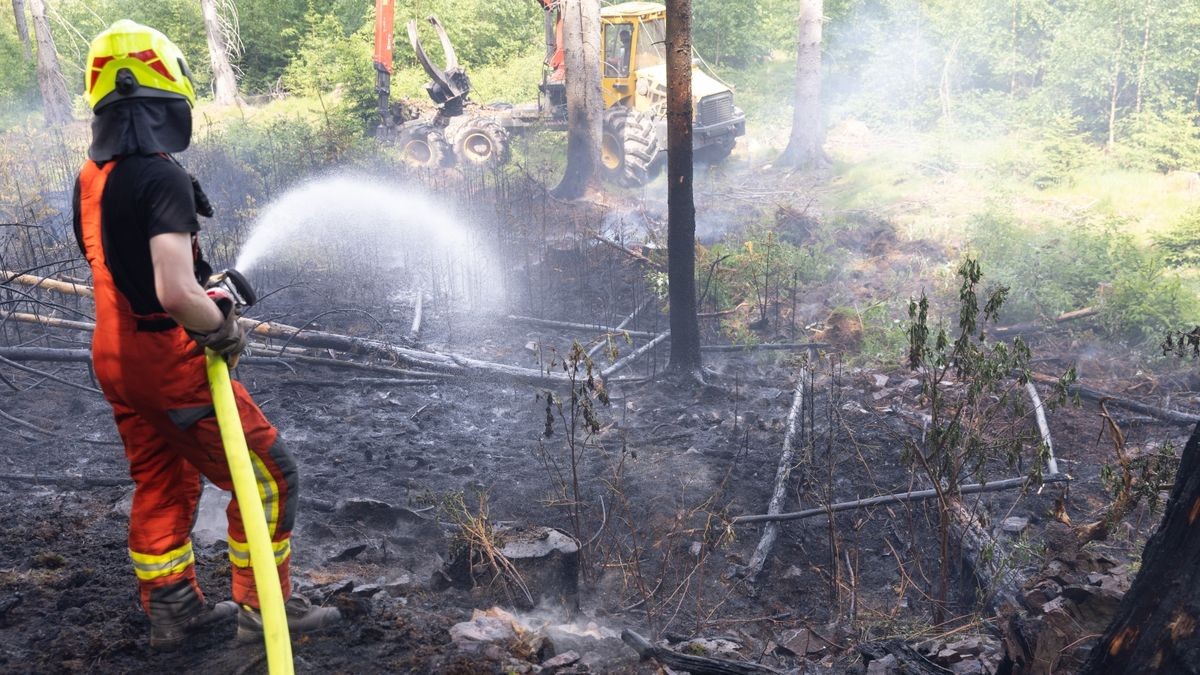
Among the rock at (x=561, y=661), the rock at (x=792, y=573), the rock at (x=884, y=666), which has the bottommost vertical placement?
the rock at (x=792, y=573)

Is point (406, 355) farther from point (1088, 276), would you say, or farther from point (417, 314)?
point (1088, 276)

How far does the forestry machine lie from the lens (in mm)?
16359

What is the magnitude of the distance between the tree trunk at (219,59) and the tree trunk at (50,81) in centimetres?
391

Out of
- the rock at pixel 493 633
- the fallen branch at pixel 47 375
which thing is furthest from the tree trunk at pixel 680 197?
the fallen branch at pixel 47 375

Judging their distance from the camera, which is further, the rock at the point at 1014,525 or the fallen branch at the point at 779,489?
the rock at the point at 1014,525

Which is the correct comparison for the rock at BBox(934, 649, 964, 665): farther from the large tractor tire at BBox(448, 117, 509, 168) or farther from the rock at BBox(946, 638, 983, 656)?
the large tractor tire at BBox(448, 117, 509, 168)

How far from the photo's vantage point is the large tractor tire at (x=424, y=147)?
56.3 ft

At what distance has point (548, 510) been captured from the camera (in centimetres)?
555

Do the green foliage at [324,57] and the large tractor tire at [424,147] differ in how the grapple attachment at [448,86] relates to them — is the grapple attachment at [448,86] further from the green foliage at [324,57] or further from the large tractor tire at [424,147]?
the green foliage at [324,57]

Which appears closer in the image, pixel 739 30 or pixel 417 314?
pixel 417 314

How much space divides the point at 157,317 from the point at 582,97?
42.3ft

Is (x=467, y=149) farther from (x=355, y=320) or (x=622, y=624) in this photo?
(x=622, y=624)

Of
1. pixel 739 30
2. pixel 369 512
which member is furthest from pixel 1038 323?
pixel 739 30

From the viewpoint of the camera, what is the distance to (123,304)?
2.86 metres
